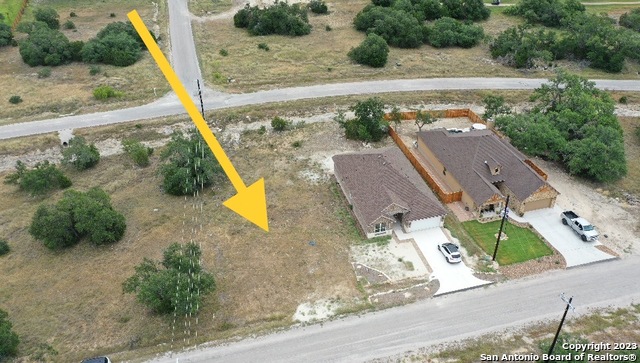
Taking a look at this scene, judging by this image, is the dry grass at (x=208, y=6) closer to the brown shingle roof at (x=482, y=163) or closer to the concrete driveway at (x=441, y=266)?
the brown shingle roof at (x=482, y=163)

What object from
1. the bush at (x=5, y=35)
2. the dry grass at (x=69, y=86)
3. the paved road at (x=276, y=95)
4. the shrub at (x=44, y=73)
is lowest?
the paved road at (x=276, y=95)

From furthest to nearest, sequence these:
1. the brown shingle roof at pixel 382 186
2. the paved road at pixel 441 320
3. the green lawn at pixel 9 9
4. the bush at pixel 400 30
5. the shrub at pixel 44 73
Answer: the green lawn at pixel 9 9
the bush at pixel 400 30
the shrub at pixel 44 73
the brown shingle roof at pixel 382 186
the paved road at pixel 441 320

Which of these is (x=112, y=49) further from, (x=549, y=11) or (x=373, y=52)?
(x=549, y=11)

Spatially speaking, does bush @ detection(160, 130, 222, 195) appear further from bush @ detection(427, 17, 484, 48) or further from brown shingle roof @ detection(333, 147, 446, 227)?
bush @ detection(427, 17, 484, 48)

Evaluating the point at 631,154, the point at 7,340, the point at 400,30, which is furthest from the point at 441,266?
the point at 400,30

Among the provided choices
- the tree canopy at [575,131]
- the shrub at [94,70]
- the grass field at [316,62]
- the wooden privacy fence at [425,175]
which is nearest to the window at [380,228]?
the wooden privacy fence at [425,175]

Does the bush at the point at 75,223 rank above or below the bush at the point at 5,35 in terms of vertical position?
below

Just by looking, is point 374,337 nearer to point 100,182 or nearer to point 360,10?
point 100,182
